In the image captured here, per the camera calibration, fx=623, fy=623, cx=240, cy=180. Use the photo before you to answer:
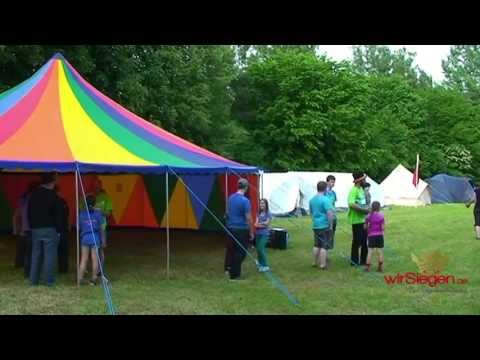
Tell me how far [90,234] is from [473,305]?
16.0 ft

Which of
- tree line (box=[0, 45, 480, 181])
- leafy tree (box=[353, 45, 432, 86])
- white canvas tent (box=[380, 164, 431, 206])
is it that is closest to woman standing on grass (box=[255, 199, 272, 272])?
tree line (box=[0, 45, 480, 181])

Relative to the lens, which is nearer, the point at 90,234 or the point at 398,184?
the point at 90,234

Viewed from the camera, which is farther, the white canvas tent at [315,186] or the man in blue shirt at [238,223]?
the white canvas tent at [315,186]

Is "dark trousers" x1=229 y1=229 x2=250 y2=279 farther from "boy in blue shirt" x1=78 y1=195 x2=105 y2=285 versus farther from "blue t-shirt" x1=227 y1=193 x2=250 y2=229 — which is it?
"boy in blue shirt" x1=78 y1=195 x2=105 y2=285

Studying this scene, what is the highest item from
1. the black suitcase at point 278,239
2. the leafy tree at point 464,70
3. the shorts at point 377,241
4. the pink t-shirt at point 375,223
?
the leafy tree at point 464,70

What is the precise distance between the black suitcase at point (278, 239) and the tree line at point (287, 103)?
807 cm

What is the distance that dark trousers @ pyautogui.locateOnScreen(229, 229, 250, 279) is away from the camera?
8.85 m

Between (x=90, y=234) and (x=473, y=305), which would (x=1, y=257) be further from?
(x=473, y=305)

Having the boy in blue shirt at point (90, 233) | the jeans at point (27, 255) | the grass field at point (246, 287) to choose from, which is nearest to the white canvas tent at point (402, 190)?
the grass field at point (246, 287)

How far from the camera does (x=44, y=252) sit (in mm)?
8297

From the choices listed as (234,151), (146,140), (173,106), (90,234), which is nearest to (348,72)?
(234,151)

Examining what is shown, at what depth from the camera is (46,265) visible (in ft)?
27.4

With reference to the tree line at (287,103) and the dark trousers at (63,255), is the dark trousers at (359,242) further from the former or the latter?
the tree line at (287,103)

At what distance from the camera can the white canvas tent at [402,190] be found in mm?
27875
